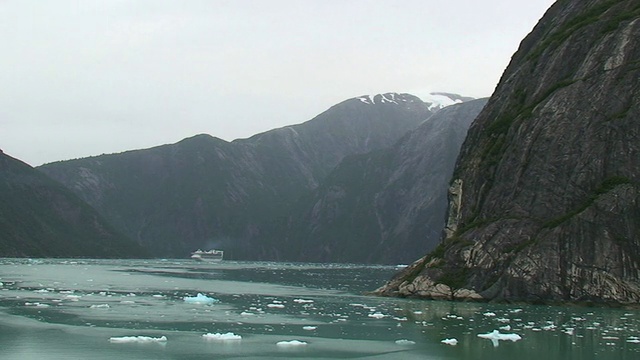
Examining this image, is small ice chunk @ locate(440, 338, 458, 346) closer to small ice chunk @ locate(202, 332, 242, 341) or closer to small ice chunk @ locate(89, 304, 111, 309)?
small ice chunk @ locate(202, 332, 242, 341)

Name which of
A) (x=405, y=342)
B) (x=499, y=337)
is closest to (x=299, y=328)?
(x=405, y=342)

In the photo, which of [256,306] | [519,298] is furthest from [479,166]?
[256,306]

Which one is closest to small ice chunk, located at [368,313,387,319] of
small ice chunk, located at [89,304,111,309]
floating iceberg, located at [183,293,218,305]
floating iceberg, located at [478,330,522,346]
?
floating iceberg, located at [478,330,522,346]

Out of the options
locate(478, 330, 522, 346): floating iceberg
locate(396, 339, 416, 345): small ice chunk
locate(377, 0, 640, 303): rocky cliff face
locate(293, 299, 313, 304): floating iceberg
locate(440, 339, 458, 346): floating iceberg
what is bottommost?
locate(396, 339, 416, 345): small ice chunk

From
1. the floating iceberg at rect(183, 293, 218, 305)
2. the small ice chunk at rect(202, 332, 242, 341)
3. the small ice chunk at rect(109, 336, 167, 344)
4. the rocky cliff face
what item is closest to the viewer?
the small ice chunk at rect(109, 336, 167, 344)

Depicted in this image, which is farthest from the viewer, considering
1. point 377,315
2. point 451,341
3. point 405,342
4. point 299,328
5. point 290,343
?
point 377,315

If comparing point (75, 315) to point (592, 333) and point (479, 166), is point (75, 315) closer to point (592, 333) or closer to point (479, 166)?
point (592, 333)

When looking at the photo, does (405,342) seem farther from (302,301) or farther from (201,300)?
(201,300)
